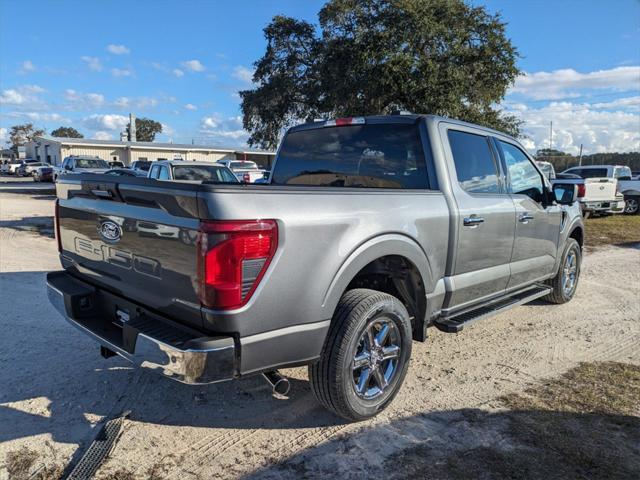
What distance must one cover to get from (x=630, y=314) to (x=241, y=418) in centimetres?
496

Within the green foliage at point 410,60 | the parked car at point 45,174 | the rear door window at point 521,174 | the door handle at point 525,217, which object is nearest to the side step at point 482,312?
the door handle at point 525,217

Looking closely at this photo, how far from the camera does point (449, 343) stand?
4777 mm

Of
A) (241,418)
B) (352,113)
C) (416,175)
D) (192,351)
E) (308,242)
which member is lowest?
(241,418)

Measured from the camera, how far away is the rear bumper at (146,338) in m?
2.44

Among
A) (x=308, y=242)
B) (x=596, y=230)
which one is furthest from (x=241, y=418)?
(x=596, y=230)

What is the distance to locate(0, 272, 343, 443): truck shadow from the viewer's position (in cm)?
320

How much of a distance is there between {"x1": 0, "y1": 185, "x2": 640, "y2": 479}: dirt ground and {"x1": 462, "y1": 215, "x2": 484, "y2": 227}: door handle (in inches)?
49.3

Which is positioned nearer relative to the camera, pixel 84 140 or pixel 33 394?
pixel 33 394

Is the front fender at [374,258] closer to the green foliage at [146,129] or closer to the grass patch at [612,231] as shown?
the grass patch at [612,231]

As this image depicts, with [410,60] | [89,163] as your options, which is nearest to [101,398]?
[410,60]

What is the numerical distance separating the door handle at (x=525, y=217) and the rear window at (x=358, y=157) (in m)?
1.33

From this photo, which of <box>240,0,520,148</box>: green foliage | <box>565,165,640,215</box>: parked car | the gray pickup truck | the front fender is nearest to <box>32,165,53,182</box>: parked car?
<box>240,0,520,148</box>: green foliage

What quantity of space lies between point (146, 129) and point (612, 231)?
303ft

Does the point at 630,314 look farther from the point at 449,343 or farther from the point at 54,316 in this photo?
the point at 54,316
